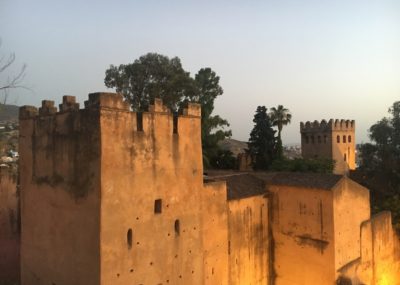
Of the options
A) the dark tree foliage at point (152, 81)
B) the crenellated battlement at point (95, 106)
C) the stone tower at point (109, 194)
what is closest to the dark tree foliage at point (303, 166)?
the dark tree foliage at point (152, 81)

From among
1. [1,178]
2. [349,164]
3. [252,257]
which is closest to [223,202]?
[252,257]

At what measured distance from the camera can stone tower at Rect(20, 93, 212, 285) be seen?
382 inches

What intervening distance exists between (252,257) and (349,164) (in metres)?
29.6

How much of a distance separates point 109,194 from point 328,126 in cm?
3531

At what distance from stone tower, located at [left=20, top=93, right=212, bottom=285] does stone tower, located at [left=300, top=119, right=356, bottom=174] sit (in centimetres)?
3113

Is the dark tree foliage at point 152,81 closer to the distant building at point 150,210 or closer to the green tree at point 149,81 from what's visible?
the green tree at point 149,81

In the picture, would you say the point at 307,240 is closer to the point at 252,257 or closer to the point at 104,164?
the point at 252,257

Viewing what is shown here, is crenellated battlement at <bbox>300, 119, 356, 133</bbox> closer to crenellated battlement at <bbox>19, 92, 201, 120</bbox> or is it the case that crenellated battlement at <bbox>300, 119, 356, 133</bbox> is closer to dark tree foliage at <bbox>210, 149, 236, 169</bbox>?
dark tree foliage at <bbox>210, 149, 236, 169</bbox>

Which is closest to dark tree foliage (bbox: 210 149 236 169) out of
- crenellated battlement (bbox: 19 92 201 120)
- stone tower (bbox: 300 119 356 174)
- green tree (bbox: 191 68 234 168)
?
green tree (bbox: 191 68 234 168)

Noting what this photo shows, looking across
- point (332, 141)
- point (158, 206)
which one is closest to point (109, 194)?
point (158, 206)

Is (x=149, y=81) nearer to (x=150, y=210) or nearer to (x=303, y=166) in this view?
(x=303, y=166)

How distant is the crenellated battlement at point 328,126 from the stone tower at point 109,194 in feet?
103

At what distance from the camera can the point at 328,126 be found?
40.6 meters

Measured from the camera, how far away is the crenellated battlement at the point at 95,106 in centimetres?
962
